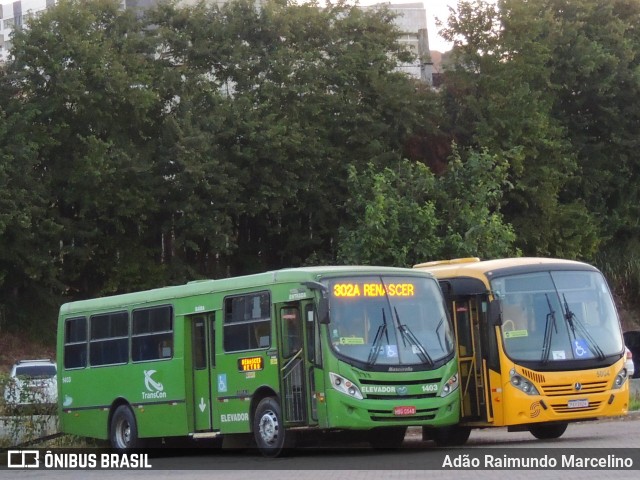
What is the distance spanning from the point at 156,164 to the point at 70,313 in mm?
18322

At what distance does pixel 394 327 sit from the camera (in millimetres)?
19172

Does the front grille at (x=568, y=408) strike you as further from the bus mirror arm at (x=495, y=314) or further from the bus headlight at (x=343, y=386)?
the bus headlight at (x=343, y=386)

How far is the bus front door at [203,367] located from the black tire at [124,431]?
194cm

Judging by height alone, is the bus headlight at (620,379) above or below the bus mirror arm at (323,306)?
below

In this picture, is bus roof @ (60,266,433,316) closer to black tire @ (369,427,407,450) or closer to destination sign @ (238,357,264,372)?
destination sign @ (238,357,264,372)

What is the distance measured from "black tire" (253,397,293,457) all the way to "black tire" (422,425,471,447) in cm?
305

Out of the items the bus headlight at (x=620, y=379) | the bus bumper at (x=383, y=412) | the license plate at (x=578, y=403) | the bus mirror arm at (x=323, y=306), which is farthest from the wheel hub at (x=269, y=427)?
the bus headlight at (x=620, y=379)

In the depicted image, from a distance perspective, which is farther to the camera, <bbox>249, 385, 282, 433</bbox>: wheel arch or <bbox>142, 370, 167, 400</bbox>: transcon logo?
<bbox>142, 370, 167, 400</bbox>: transcon logo

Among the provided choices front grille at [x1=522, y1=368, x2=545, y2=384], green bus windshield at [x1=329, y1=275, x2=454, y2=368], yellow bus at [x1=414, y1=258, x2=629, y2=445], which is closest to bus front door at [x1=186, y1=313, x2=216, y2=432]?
green bus windshield at [x1=329, y1=275, x2=454, y2=368]

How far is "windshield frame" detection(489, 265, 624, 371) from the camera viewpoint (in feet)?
65.3

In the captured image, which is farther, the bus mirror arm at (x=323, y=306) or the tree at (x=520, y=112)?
the tree at (x=520, y=112)

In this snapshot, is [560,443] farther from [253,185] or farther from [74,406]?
[253,185]

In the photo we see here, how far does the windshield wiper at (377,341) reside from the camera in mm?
18750

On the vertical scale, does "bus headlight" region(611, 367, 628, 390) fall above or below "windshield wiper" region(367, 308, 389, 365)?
below
